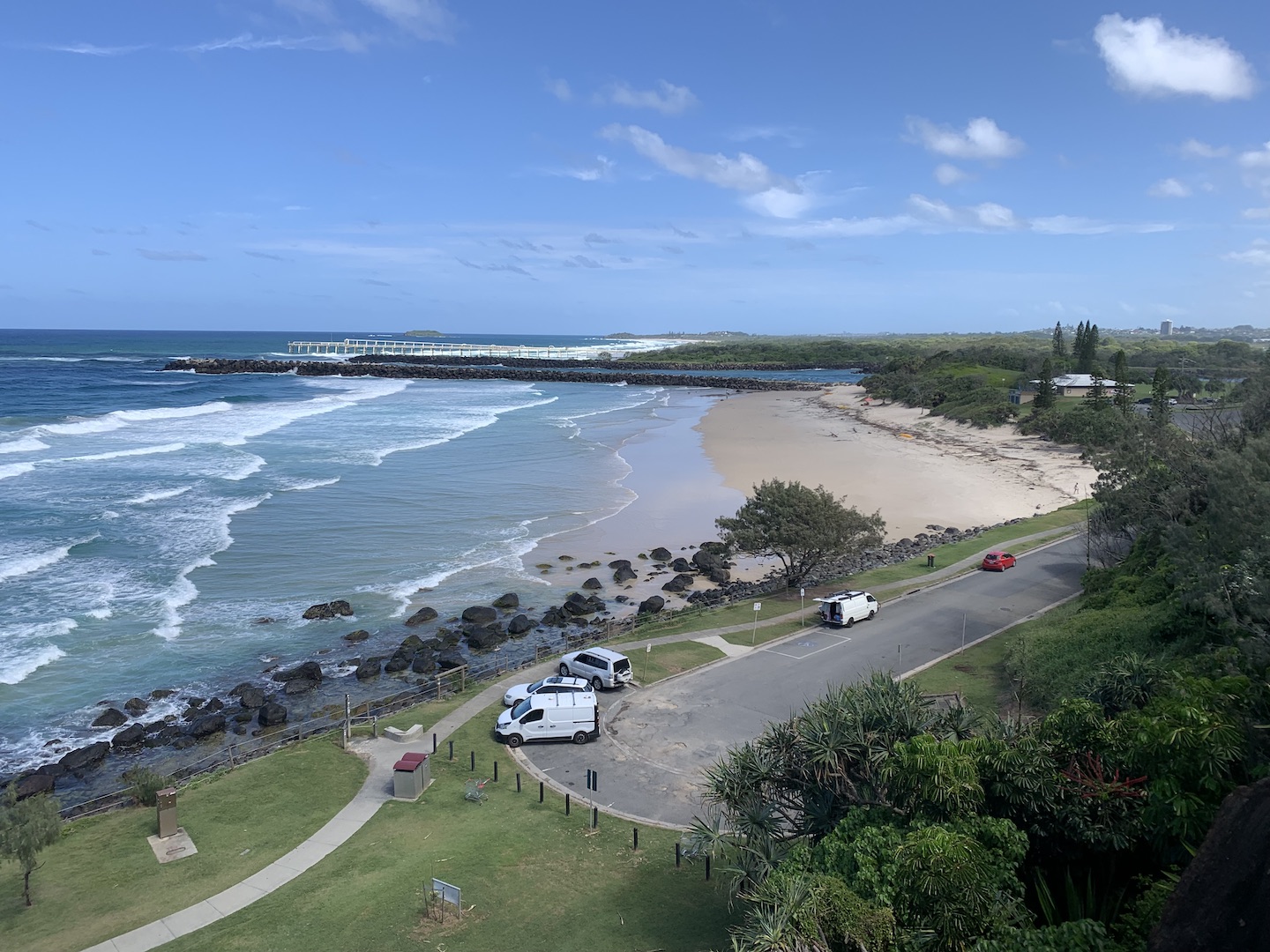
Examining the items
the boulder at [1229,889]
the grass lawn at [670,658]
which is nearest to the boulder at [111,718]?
the grass lawn at [670,658]

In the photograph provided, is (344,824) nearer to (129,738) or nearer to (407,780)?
(407,780)

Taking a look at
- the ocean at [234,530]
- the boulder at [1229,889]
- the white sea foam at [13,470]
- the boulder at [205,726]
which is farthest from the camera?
the white sea foam at [13,470]

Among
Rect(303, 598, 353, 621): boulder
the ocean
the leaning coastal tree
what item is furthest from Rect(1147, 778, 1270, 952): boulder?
Rect(303, 598, 353, 621): boulder

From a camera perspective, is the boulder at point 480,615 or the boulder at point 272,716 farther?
the boulder at point 480,615

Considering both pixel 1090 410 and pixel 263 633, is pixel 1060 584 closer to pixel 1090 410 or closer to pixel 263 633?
pixel 263 633

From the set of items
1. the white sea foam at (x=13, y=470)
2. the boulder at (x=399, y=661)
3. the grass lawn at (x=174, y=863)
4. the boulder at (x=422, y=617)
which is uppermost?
the white sea foam at (x=13, y=470)

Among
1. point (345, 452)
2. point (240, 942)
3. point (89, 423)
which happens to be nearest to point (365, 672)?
point (240, 942)

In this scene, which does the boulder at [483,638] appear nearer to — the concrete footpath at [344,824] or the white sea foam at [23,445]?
the concrete footpath at [344,824]
